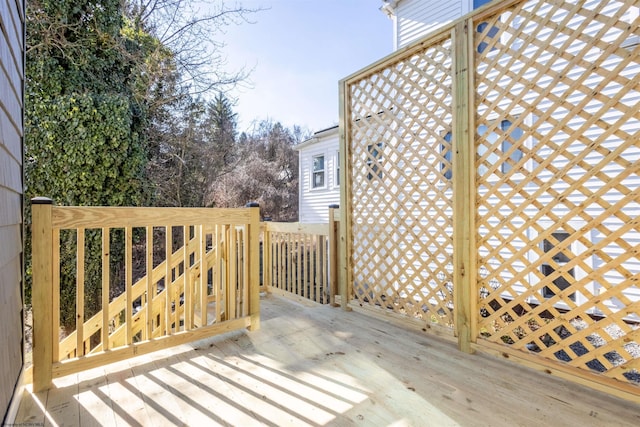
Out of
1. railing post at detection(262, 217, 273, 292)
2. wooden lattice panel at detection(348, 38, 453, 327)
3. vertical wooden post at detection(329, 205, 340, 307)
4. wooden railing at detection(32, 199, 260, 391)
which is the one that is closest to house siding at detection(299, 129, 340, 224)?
railing post at detection(262, 217, 273, 292)

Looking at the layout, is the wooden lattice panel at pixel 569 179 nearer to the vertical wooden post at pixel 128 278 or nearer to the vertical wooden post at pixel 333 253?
the vertical wooden post at pixel 333 253

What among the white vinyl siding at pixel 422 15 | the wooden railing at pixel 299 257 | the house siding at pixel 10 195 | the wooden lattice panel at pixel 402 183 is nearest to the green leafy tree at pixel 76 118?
the wooden railing at pixel 299 257

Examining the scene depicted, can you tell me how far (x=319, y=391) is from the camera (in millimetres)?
1731

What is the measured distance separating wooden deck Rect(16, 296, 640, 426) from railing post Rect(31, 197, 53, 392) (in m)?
0.14

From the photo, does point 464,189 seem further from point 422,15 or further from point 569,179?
point 422,15

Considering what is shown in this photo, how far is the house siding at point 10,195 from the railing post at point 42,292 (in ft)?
0.23

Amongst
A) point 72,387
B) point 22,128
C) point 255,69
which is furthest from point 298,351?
point 255,69

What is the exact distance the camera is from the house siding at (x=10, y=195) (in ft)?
4.16

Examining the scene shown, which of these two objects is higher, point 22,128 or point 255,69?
point 255,69

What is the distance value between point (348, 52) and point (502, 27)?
24.1ft

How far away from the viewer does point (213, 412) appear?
1539 millimetres

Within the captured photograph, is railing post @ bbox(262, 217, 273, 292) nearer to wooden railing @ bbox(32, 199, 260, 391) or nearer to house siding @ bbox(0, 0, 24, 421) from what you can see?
wooden railing @ bbox(32, 199, 260, 391)

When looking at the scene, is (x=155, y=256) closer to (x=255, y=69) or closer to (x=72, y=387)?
(x=255, y=69)

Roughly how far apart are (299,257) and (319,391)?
202 cm
